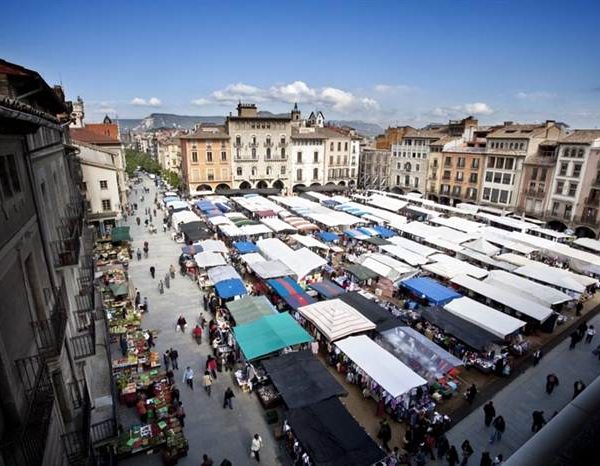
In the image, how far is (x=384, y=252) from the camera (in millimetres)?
29875

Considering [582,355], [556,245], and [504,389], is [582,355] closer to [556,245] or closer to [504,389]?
[504,389]

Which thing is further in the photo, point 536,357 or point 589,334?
point 589,334

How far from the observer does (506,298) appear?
21062mm

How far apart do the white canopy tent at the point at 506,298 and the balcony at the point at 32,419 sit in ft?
69.8

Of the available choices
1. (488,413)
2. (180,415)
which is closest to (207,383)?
(180,415)

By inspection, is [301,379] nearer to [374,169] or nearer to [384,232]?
[384,232]

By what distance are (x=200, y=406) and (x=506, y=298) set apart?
17.2 meters

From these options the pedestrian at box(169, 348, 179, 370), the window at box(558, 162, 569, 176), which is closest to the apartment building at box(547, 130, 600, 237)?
the window at box(558, 162, 569, 176)

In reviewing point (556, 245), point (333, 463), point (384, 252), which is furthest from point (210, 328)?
point (556, 245)

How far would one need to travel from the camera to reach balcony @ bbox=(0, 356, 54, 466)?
Answer: 4.94 meters

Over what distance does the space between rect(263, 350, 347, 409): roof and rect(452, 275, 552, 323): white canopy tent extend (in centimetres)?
1230

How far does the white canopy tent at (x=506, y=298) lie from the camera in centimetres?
1977

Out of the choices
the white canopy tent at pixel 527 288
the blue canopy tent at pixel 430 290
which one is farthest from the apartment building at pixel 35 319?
the white canopy tent at pixel 527 288

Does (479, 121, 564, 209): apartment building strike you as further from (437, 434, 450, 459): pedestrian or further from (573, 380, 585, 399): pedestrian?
(437, 434, 450, 459): pedestrian
